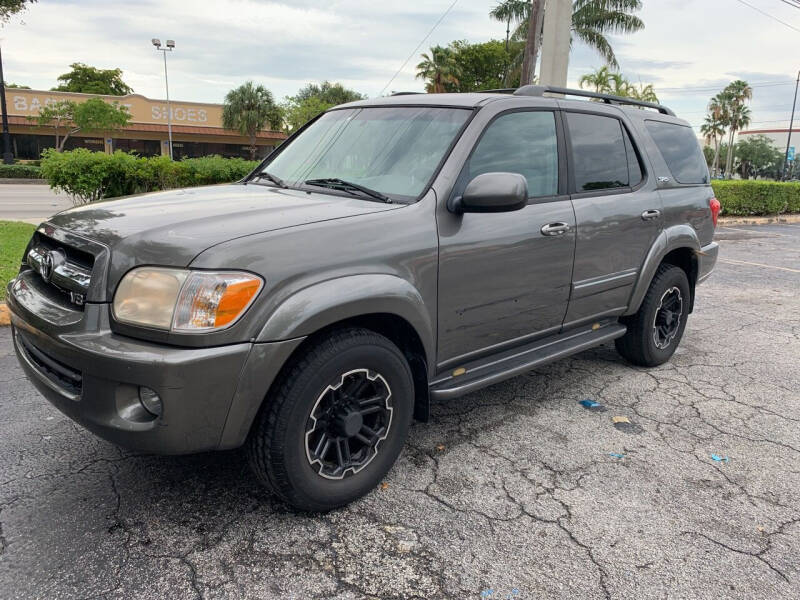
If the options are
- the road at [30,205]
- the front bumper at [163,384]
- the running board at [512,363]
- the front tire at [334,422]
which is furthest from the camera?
the road at [30,205]

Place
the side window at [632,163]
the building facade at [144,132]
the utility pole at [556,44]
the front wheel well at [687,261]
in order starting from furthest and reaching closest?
1. the building facade at [144,132]
2. the utility pole at [556,44]
3. the front wheel well at [687,261]
4. the side window at [632,163]

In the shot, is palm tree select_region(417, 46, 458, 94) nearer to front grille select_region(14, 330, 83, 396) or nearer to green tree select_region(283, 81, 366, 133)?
green tree select_region(283, 81, 366, 133)

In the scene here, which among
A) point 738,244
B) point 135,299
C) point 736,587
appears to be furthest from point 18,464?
point 738,244

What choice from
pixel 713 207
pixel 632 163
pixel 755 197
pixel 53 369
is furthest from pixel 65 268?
pixel 755 197

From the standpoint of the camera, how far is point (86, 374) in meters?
2.34

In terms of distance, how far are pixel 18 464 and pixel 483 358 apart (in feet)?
7.97

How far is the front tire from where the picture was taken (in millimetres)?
2482

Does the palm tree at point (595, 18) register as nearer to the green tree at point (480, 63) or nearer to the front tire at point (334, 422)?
the green tree at point (480, 63)

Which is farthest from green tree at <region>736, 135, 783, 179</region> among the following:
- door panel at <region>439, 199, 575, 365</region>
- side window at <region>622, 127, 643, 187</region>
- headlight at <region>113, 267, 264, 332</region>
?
headlight at <region>113, 267, 264, 332</region>

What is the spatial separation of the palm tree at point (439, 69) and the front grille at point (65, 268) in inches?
1637

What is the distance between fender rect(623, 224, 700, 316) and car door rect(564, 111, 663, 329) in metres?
0.05

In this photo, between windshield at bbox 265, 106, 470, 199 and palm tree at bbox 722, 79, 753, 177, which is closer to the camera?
windshield at bbox 265, 106, 470, 199

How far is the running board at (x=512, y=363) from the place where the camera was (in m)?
3.16

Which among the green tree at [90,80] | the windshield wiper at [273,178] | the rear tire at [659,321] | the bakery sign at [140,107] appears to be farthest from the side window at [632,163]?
the green tree at [90,80]
